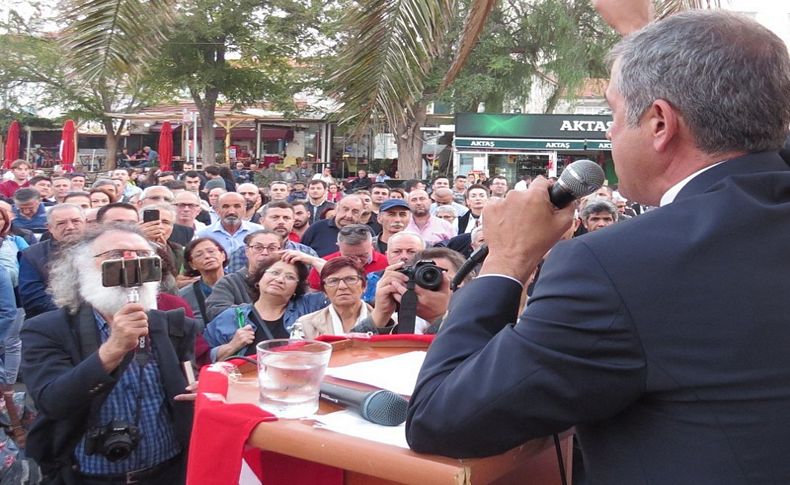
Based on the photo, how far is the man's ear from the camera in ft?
4.05

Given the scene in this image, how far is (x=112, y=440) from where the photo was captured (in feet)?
9.21

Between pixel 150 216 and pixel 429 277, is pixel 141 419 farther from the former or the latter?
pixel 150 216

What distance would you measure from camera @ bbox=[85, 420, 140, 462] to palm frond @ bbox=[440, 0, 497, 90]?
2.68 meters

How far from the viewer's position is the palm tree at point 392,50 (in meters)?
4.20

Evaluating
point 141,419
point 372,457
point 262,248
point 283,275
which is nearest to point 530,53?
point 262,248

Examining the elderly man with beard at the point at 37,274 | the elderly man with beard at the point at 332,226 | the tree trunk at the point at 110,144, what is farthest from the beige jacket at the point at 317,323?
the tree trunk at the point at 110,144

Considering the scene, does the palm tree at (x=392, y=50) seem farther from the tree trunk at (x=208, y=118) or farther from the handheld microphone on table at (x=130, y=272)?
the tree trunk at (x=208, y=118)

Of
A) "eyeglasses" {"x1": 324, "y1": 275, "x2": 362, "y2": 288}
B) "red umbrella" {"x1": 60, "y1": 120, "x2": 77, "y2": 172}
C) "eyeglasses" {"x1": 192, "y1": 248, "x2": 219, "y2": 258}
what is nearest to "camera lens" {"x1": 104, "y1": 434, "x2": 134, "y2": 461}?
"eyeglasses" {"x1": 324, "y1": 275, "x2": 362, "y2": 288}

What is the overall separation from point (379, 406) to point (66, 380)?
184 centimetres

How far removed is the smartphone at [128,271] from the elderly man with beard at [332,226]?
5.06m

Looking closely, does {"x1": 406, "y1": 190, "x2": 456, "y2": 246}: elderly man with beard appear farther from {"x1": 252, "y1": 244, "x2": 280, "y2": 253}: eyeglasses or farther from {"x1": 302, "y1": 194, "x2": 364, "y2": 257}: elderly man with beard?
{"x1": 252, "y1": 244, "x2": 280, "y2": 253}: eyeglasses

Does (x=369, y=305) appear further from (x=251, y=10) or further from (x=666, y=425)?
(x=251, y=10)

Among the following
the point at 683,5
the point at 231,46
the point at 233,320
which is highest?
the point at 231,46

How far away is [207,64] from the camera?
74.1 feet
